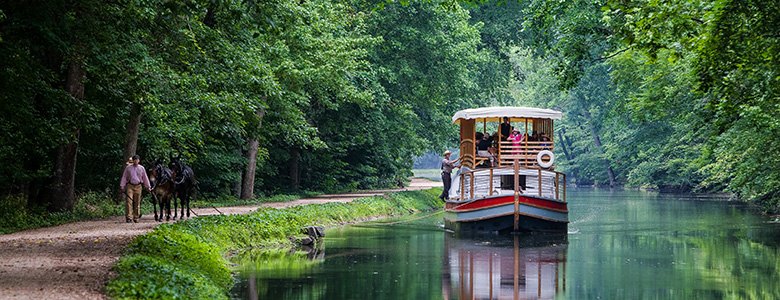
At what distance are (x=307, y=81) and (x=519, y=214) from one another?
10.4m

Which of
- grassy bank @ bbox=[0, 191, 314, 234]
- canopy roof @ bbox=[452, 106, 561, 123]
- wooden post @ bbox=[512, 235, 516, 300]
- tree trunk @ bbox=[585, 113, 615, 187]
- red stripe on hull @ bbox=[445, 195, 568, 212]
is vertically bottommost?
wooden post @ bbox=[512, 235, 516, 300]

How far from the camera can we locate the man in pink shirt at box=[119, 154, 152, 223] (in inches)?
749

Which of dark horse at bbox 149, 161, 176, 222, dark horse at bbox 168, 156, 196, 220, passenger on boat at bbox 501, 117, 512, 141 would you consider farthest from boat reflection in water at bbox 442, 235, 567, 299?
dark horse at bbox 149, 161, 176, 222

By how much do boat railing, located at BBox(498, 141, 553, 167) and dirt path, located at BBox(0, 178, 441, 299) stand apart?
10763 millimetres

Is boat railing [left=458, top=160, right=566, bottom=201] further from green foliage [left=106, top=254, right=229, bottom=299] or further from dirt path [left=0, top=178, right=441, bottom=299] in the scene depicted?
green foliage [left=106, top=254, right=229, bottom=299]

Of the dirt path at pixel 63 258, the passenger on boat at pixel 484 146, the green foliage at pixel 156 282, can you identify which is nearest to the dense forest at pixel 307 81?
the dirt path at pixel 63 258

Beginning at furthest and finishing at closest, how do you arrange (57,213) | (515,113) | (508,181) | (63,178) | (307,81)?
(307,81) < (508,181) < (515,113) < (63,178) < (57,213)

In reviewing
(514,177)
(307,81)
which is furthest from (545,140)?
(307,81)

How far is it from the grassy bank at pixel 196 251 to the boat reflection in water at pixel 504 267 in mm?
3721

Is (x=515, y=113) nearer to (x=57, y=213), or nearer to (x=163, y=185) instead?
(x=163, y=185)

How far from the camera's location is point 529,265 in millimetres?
16812

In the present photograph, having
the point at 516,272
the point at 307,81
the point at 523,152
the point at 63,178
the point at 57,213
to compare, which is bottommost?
the point at 516,272

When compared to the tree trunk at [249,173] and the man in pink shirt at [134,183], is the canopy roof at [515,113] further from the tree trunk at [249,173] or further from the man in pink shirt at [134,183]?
the man in pink shirt at [134,183]

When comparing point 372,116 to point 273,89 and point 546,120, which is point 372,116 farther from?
point 273,89
